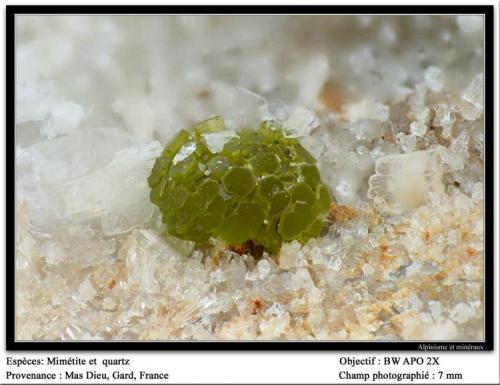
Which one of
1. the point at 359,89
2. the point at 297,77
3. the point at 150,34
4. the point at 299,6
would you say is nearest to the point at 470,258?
the point at 359,89

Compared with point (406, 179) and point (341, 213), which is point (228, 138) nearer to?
point (341, 213)

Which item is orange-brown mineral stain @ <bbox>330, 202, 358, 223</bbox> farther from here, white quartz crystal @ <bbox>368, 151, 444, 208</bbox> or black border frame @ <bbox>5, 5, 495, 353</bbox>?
black border frame @ <bbox>5, 5, 495, 353</bbox>

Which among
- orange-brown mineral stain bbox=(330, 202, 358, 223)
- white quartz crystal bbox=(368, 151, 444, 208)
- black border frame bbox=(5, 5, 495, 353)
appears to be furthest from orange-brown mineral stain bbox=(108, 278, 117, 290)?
white quartz crystal bbox=(368, 151, 444, 208)

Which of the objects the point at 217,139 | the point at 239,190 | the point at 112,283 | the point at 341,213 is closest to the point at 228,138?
the point at 217,139

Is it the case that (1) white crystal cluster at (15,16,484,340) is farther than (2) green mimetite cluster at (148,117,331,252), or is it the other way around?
(1) white crystal cluster at (15,16,484,340)

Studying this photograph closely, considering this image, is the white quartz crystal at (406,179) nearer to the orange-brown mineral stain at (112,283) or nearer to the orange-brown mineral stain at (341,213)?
the orange-brown mineral stain at (341,213)

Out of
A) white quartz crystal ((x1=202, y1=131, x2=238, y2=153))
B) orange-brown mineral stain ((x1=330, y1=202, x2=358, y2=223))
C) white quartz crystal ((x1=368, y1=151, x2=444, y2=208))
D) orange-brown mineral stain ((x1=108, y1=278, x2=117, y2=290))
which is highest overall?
white quartz crystal ((x1=202, y1=131, x2=238, y2=153))

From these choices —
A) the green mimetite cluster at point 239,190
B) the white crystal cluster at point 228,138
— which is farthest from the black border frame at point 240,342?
the green mimetite cluster at point 239,190

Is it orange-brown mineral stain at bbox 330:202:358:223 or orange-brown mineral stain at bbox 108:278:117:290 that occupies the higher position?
orange-brown mineral stain at bbox 330:202:358:223
